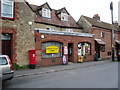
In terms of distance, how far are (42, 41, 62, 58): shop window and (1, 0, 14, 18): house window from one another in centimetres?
487

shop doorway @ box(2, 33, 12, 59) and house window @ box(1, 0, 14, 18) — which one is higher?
house window @ box(1, 0, 14, 18)

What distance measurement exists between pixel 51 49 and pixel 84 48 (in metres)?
6.74

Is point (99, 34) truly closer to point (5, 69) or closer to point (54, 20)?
point (54, 20)

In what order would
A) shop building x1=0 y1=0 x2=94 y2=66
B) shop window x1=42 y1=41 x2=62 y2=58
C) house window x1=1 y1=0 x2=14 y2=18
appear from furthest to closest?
shop window x1=42 y1=41 x2=62 y2=58
shop building x1=0 y1=0 x2=94 y2=66
house window x1=1 y1=0 x2=14 y2=18

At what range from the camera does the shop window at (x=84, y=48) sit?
20.4 meters

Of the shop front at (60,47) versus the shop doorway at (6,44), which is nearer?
the shop doorway at (6,44)

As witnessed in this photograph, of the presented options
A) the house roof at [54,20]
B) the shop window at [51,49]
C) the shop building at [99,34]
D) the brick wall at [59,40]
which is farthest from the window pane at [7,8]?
the shop building at [99,34]

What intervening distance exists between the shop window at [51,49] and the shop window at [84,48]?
412 centimetres

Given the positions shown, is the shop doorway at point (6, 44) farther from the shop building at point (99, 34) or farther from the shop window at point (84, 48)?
the shop building at point (99, 34)

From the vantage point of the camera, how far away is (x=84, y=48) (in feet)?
69.2

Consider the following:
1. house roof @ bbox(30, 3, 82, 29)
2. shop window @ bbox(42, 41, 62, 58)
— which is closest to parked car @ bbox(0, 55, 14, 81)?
shop window @ bbox(42, 41, 62, 58)

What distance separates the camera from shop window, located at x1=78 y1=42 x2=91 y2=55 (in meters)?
20.4

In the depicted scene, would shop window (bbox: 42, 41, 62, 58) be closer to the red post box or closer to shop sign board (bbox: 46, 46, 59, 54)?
shop sign board (bbox: 46, 46, 59, 54)

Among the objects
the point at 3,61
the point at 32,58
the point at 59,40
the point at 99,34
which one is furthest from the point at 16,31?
the point at 99,34
